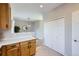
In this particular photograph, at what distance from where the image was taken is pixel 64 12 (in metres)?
3.56

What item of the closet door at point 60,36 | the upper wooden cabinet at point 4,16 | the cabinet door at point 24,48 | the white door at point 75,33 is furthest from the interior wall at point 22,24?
the white door at point 75,33

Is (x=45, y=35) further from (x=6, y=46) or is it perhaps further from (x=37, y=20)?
(x=6, y=46)

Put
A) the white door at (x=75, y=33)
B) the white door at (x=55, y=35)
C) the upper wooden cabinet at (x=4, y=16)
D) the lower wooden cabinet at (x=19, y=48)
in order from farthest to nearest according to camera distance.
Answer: the white door at (x=55, y=35), the white door at (x=75, y=33), the upper wooden cabinet at (x=4, y=16), the lower wooden cabinet at (x=19, y=48)

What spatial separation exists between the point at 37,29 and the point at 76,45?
3.86ft

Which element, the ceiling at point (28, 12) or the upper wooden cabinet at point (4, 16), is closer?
the upper wooden cabinet at point (4, 16)

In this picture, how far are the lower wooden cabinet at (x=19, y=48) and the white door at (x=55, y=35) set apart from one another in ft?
1.58

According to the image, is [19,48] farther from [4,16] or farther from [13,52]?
[4,16]

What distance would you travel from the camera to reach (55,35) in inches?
143

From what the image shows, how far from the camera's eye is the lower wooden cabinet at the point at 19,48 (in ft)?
8.74

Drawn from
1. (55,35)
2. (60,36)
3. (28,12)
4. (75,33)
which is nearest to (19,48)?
(28,12)

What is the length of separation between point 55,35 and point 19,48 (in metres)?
1.19

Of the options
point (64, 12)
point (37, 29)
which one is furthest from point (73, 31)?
point (37, 29)

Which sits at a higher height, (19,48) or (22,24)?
(22,24)

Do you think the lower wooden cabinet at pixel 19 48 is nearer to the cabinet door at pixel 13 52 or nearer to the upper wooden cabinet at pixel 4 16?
the cabinet door at pixel 13 52
